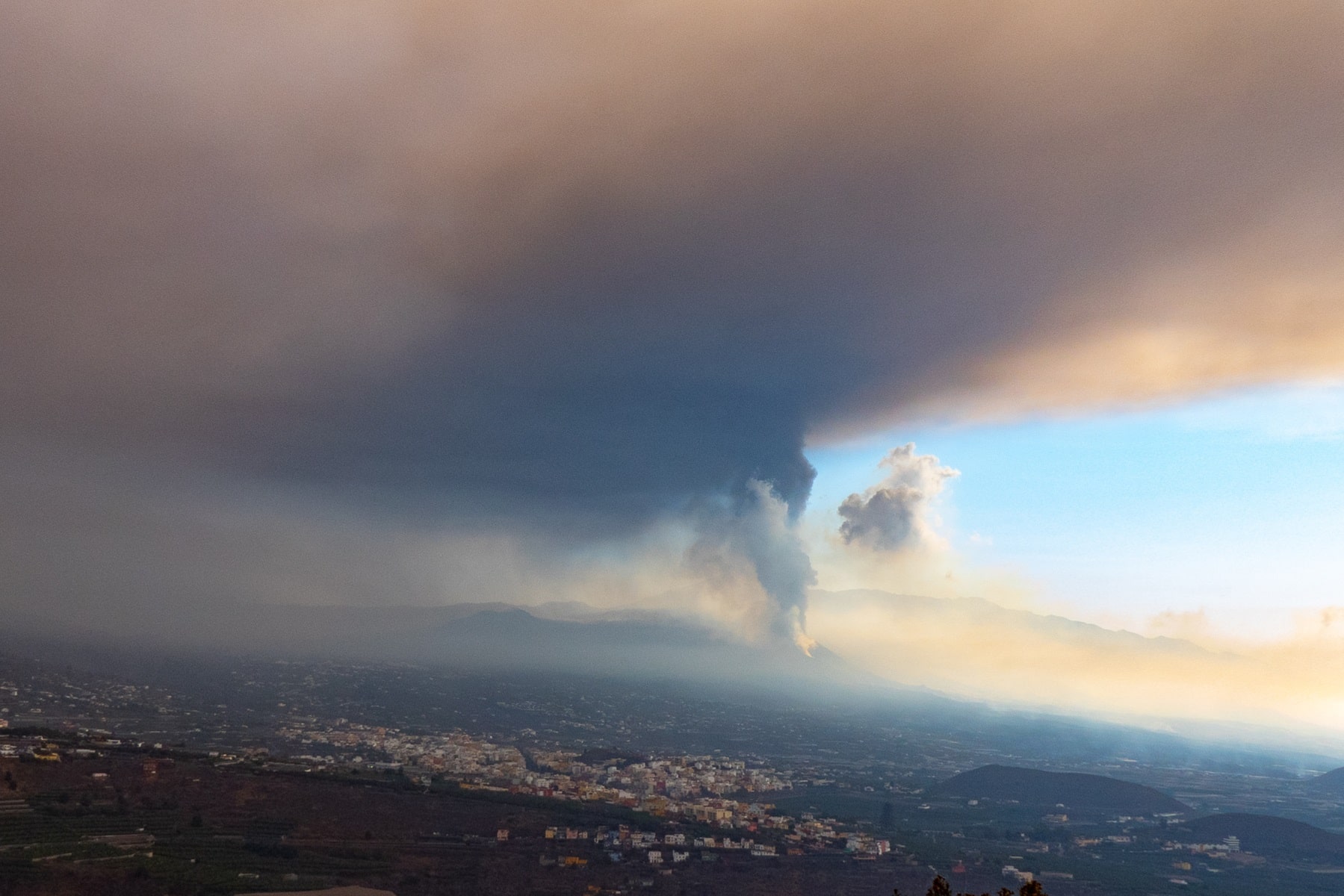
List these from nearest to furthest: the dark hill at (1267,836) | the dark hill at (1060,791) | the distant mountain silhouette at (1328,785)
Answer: the dark hill at (1267,836), the dark hill at (1060,791), the distant mountain silhouette at (1328,785)

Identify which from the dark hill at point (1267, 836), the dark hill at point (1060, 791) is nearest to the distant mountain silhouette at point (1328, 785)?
the dark hill at point (1060, 791)

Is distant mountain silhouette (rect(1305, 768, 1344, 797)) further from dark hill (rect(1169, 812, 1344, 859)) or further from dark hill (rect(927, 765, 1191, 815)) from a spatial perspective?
dark hill (rect(1169, 812, 1344, 859))

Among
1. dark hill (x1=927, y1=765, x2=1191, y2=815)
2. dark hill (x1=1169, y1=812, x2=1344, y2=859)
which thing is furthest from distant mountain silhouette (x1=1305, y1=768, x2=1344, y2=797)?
dark hill (x1=1169, y1=812, x2=1344, y2=859)

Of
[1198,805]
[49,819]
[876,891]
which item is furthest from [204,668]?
[1198,805]

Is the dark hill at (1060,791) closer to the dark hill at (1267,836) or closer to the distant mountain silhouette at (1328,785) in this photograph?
the dark hill at (1267,836)

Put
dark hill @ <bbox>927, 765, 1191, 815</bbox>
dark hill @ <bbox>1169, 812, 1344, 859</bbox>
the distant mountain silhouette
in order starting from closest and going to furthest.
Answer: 1. dark hill @ <bbox>1169, 812, 1344, 859</bbox>
2. dark hill @ <bbox>927, 765, 1191, 815</bbox>
3. the distant mountain silhouette

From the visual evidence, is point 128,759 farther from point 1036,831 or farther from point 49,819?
point 1036,831

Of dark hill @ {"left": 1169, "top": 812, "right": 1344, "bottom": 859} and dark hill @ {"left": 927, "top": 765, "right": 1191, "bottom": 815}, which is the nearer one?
dark hill @ {"left": 1169, "top": 812, "right": 1344, "bottom": 859}
